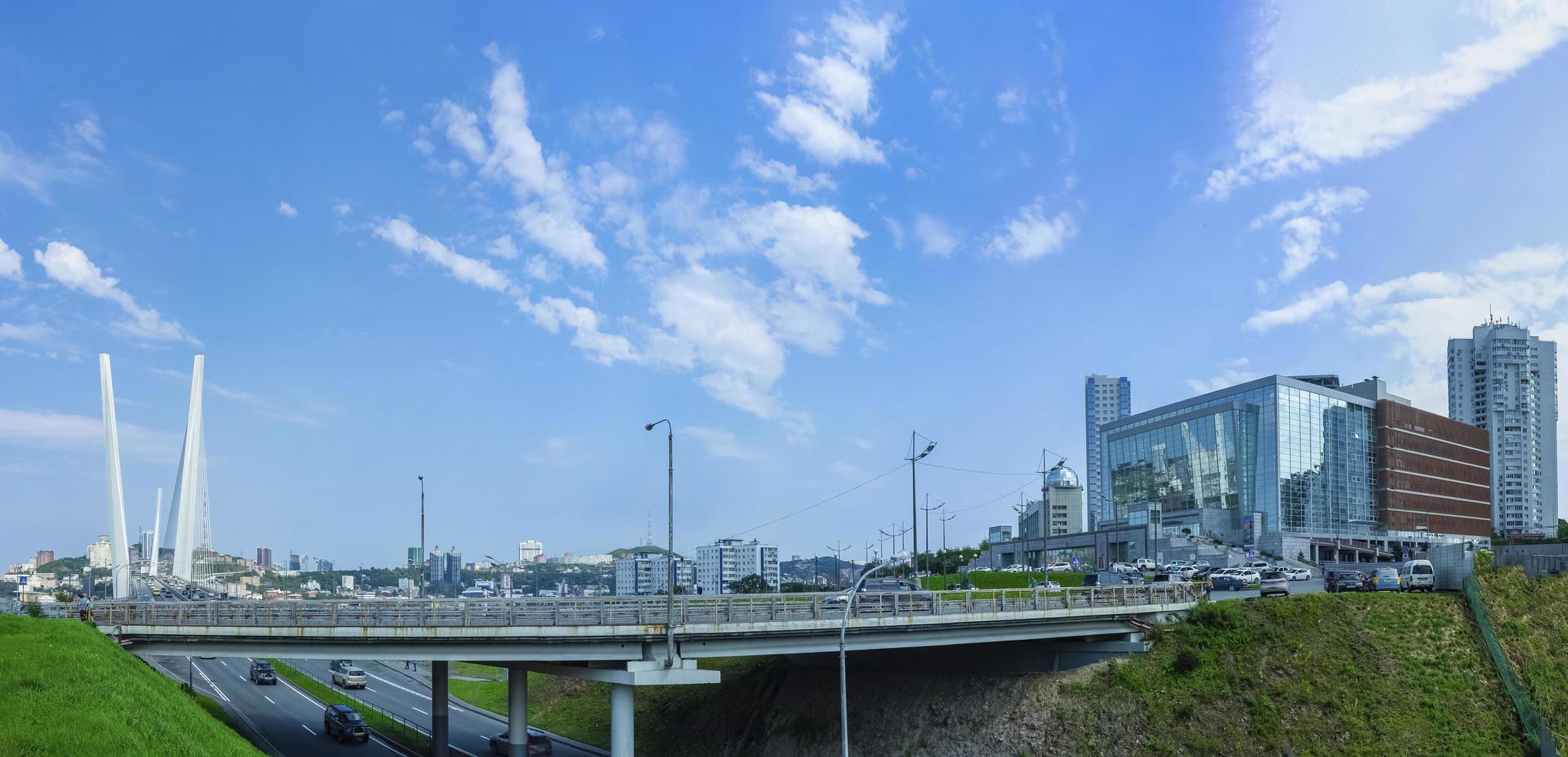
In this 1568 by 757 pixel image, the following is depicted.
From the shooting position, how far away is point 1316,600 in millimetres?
54562

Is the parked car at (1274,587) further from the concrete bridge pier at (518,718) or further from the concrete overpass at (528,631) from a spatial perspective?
the concrete bridge pier at (518,718)

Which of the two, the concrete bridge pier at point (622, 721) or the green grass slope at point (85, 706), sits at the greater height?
the green grass slope at point (85, 706)

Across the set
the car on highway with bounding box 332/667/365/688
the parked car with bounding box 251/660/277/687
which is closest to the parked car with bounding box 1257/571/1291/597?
the car on highway with bounding box 332/667/365/688

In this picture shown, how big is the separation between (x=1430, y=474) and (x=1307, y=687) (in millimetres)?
144652

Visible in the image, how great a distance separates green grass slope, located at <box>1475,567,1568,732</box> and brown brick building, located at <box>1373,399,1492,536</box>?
11181cm

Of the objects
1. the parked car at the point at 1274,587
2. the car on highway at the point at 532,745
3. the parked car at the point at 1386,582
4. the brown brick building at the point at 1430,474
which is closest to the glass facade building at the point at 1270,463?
the brown brick building at the point at 1430,474

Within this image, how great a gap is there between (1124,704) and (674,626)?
2208cm

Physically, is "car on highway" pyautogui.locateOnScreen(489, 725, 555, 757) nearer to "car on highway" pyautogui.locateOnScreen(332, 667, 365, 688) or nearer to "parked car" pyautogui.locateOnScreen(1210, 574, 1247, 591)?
"car on highway" pyautogui.locateOnScreen(332, 667, 365, 688)

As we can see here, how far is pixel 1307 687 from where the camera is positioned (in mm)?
47969

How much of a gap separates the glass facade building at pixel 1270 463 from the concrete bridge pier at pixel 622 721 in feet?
380

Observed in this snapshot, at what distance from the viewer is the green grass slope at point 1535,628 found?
46906mm

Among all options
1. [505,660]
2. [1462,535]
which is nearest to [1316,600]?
[505,660]

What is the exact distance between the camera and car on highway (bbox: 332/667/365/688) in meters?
88.1

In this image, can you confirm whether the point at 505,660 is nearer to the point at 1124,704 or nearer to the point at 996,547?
the point at 1124,704
